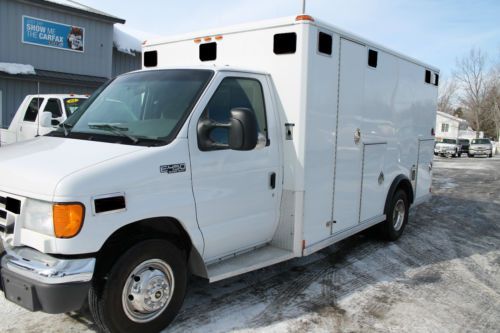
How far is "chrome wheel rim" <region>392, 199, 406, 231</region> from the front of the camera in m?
7.29

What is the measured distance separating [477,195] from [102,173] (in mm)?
12011

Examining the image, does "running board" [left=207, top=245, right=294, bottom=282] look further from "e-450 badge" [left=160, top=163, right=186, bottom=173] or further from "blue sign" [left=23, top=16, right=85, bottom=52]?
"blue sign" [left=23, top=16, right=85, bottom=52]

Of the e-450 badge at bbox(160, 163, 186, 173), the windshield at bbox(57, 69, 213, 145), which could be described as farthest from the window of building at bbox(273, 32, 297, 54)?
the e-450 badge at bbox(160, 163, 186, 173)

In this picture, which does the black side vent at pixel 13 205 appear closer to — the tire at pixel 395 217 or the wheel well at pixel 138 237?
the wheel well at pixel 138 237

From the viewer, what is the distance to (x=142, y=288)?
143 inches

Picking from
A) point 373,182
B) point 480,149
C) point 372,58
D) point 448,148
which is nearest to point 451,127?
point 480,149

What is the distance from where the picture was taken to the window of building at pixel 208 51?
17.6 ft

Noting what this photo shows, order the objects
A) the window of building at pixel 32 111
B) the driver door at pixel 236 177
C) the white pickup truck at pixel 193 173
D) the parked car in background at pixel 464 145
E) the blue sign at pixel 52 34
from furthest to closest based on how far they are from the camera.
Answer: the parked car in background at pixel 464 145, the blue sign at pixel 52 34, the window of building at pixel 32 111, the driver door at pixel 236 177, the white pickup truck at pixel 193 173

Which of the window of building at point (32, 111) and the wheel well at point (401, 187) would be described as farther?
the window of building at point (32, 111)

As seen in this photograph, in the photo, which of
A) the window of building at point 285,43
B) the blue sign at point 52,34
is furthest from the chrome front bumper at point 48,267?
the blue sign at point 52,34

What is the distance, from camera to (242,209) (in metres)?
4.42

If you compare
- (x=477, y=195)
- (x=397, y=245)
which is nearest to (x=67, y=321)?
(x=397, y=245)

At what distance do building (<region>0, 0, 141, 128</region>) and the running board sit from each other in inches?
518

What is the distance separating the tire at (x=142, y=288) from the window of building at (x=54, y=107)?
869cm
